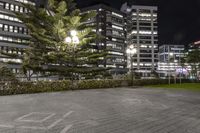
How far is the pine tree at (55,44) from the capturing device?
29.5m

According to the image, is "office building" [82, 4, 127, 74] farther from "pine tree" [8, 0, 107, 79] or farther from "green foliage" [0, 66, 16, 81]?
"green foliage" [0, 66, 16, 81]

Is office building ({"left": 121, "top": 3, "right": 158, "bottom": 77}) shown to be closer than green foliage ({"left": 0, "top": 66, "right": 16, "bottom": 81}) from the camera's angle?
No

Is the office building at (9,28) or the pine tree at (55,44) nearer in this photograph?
the pine tree at (55,44)

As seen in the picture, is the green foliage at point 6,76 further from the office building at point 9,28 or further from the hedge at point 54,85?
the office building at point 9,28

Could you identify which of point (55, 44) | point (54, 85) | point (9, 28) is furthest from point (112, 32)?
point (54, 85)

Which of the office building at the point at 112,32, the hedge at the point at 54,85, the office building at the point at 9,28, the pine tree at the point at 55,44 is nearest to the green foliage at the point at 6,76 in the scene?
the hedge at the point at 54,85

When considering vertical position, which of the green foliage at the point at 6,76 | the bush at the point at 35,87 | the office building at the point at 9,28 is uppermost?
the office building at the point at 9,28

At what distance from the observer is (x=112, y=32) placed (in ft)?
396

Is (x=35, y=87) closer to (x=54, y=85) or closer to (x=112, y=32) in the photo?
(x=54, y=85)

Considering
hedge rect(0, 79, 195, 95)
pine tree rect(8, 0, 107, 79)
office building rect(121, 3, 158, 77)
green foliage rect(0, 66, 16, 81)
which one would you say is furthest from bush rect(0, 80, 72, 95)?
office building rect(121, 3, 158, 77)

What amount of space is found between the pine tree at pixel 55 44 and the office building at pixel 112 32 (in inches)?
3149

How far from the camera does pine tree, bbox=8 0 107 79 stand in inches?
1161

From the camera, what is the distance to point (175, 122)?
7.32 metres

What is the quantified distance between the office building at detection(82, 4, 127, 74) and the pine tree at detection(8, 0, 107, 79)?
80.0 m
